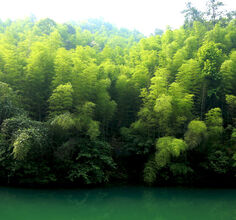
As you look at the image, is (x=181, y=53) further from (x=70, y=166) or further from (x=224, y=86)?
(x=70, y=166)

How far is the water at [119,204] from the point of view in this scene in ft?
26.1

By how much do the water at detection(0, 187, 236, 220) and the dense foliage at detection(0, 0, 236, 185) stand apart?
0.91 metres

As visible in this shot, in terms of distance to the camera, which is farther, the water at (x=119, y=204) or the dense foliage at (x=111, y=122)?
the dense foliage at (x=111, y=122)

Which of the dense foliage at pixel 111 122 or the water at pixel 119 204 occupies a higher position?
the dense foliage at pixel 111 122

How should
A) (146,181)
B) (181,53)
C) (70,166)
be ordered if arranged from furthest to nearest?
(181,53)
(146,181)
(70,166)

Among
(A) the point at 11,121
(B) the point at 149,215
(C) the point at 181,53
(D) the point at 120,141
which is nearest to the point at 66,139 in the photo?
(A) the point at 11,121

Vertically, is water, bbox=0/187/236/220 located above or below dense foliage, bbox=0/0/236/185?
below

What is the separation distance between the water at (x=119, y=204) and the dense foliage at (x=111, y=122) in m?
0.91

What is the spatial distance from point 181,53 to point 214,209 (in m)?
10.5

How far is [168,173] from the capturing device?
12.4 metres

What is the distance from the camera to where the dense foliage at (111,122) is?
10.7m

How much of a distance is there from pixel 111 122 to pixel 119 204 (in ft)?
22.6

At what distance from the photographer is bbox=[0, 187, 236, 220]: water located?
313 inches

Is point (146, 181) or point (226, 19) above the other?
point (226, 19)
